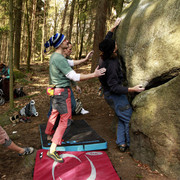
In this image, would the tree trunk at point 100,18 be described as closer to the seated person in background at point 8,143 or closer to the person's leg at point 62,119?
the person's leg at point 62,119

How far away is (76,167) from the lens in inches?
134

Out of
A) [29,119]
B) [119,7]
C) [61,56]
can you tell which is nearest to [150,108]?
[61,56]

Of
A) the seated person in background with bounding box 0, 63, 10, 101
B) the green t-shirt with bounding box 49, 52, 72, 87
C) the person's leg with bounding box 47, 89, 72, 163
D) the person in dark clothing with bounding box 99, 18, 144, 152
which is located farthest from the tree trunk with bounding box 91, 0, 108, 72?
the person's leg with bounding box 47, 89, 72, 163

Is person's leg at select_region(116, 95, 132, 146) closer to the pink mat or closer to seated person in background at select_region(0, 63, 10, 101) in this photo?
the pink mat

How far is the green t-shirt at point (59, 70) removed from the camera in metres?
3.35

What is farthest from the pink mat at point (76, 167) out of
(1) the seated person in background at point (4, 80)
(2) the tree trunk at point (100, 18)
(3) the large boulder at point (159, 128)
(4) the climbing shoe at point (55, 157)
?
(2) the tree trunk at point (100, 18)

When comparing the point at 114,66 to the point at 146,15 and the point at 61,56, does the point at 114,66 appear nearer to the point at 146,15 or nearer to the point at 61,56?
the point at 61,56

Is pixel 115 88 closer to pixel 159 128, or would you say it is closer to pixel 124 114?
pixel 124 114

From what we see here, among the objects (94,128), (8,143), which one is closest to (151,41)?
(94,128)

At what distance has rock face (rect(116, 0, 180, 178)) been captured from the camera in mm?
3025

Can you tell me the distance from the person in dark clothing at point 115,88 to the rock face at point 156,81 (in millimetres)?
289

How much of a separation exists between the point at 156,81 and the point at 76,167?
92.6 inches

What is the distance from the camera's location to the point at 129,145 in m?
3.93

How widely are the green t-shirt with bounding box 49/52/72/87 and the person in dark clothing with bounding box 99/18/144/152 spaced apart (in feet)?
2.69
